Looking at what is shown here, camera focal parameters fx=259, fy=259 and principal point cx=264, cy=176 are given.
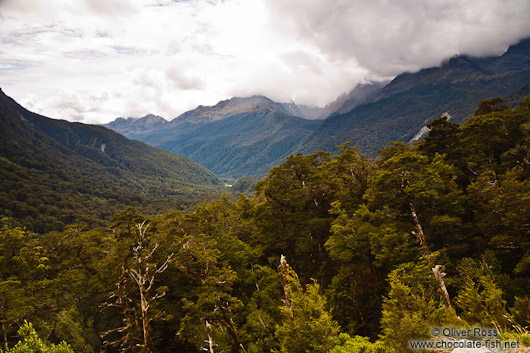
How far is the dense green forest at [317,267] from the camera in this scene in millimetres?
15547

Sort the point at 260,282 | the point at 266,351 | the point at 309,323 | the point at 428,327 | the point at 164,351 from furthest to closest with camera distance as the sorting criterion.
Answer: the point at 260,282 → the point at 164,351 → the point at 266,351 → the point at 309,323 → the point at 428,327

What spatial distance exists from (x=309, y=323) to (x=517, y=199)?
62.3 ft

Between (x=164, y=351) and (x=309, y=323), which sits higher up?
(x=309, y=323)

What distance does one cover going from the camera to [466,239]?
2428cm

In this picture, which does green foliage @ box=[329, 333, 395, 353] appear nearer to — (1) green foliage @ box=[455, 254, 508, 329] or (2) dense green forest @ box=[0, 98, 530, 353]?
(2) dense green forest @ box=[0, 98, 530, 353]

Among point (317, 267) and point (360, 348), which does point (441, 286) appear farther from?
point (317, 267)

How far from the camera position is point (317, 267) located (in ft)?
115

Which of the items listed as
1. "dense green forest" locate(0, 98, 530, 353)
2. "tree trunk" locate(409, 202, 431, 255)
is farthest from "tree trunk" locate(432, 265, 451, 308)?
"tree trunk" locate(409, 202, 431, 255)

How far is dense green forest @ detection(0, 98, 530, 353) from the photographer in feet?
51.0

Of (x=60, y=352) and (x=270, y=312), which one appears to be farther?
(x=270, y=312)

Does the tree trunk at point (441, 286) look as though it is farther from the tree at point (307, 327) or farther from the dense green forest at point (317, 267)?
the tree at point (307, 327)

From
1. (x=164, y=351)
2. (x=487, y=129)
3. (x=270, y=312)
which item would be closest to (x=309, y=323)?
(x=270, y=312)

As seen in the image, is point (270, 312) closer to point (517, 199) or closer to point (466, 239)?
point (466, 239)

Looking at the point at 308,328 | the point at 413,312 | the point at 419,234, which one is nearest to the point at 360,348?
the point at 308,328
